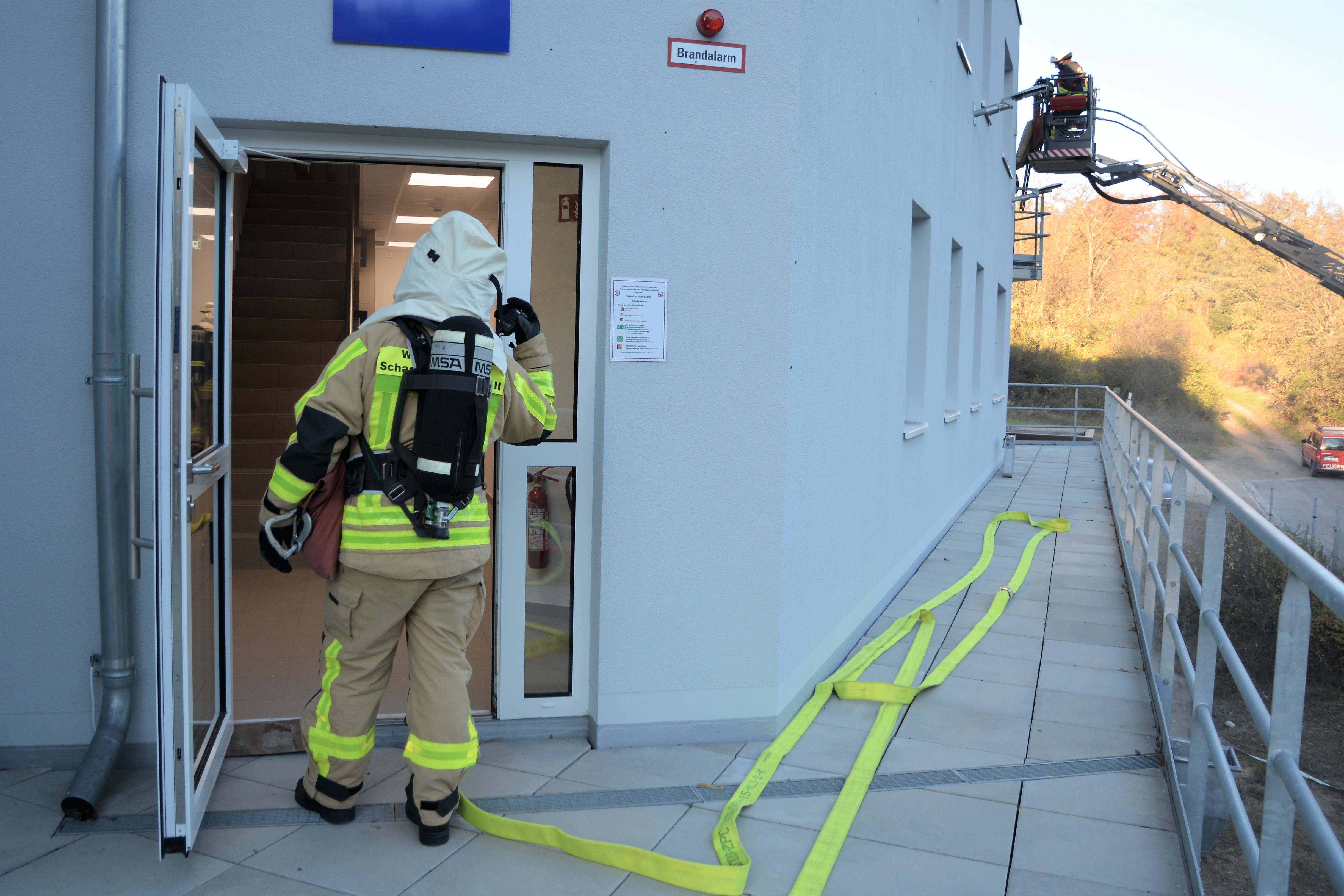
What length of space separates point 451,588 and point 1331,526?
15.5m

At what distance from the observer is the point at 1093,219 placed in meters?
42.3

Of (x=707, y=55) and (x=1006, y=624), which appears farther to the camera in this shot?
(x=1006, y=624)

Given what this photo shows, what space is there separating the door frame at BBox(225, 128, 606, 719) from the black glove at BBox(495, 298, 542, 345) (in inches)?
15.8

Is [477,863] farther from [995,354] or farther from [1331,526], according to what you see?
[1331,526]

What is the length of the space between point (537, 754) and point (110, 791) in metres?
1.44

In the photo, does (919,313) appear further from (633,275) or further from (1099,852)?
(1099,852)

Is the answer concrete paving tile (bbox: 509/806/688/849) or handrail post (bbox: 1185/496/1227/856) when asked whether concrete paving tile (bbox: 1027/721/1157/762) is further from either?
concrete paving tile (bbox: 509/806/688/849)

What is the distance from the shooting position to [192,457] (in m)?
2.97

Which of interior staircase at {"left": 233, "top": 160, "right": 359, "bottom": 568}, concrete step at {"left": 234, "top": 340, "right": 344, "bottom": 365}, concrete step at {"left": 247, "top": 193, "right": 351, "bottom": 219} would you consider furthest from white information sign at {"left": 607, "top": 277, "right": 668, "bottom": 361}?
concrete step at {"left": 247, "top": 193, "right": 351, "bottom": 219}

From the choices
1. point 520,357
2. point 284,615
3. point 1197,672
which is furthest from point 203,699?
point 1197,672

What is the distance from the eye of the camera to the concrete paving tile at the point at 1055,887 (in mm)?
2789

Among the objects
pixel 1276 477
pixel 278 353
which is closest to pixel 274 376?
pixel 278 353

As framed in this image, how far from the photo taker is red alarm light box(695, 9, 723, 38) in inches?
140

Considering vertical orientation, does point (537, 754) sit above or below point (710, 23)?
below
